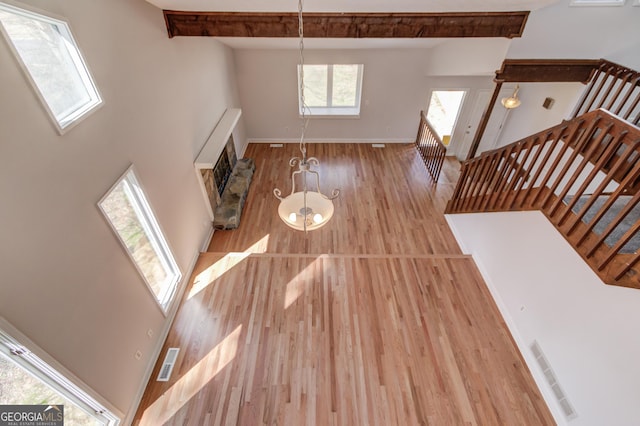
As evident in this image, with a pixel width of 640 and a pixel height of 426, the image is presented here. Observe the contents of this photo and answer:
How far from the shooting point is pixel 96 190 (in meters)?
2.65

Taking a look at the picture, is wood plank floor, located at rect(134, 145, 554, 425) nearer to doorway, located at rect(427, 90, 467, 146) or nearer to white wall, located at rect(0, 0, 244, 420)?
white wall, located at rect(0, 0, 244, 420)

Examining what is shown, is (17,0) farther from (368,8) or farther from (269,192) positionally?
(269,192)

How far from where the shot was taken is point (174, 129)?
4.08 meters

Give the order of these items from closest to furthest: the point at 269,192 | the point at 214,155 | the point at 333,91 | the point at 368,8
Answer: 1. the point at 368,8
2. the point at 214,155
3. the point at 269,192
4. the point at 333,91

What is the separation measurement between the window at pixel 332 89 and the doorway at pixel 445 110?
2052 millimetres

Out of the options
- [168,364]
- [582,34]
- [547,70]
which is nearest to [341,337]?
[168,364]

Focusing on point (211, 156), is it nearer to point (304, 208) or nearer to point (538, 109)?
point (304, 208)

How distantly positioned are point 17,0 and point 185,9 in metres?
2.10

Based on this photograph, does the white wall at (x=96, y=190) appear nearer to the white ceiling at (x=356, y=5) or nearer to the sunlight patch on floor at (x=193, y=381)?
the sunlight patch on floor at (x=193, y=381)

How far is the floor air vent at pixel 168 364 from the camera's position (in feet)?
11.4

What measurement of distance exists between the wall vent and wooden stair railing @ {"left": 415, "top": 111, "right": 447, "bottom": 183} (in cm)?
415

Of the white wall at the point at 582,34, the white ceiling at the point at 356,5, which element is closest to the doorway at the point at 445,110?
the white wall at the point at 582,34

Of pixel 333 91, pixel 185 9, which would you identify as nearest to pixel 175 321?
pixel 185 9

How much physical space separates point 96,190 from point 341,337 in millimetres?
3181
